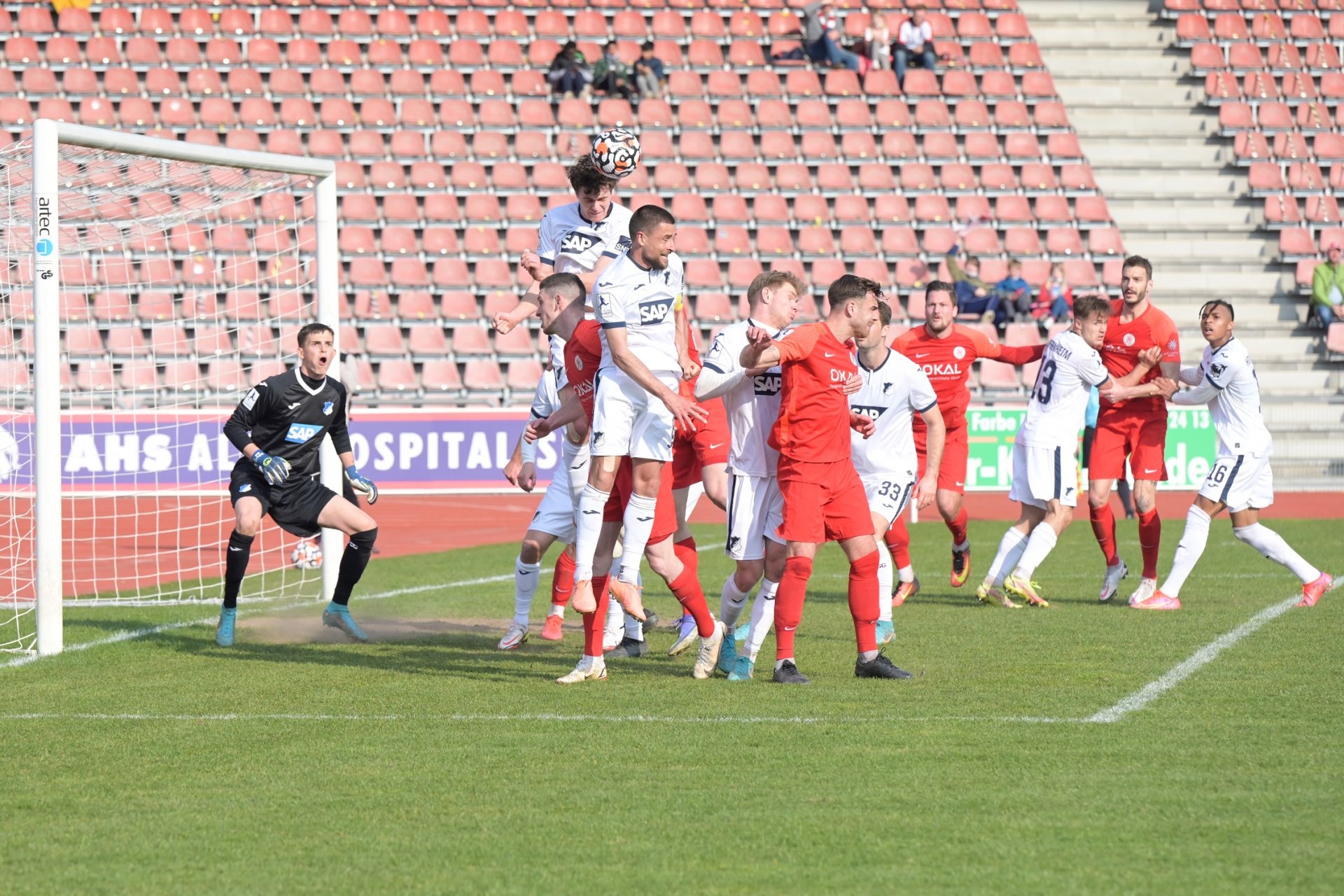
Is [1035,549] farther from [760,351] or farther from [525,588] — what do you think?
[760,351]

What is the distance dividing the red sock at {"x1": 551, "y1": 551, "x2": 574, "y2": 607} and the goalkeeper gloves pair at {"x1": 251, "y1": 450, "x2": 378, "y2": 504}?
1189 millimetres

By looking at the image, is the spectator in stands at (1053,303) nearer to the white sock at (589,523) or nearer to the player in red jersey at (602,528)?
the player in red jersey at (602,528)

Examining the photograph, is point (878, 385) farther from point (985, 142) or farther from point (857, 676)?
point (985, 142)

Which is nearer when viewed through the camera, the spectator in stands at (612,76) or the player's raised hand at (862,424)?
the player's raised hand at (862,424)

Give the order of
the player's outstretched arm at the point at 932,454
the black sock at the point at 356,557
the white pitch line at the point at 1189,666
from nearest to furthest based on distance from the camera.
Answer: the white pitch line at the point at 1189,666
the player's outstretched arm at the point at 932,454
the black sock at the point at 356,557

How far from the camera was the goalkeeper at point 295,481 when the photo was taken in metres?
9.56

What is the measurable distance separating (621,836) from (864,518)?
3.15 m

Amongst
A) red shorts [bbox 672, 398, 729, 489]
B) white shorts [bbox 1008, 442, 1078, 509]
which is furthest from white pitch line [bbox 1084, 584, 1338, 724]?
red shorts [bbox 672, 398, 729, 489]

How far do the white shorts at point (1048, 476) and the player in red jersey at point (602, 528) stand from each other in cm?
398

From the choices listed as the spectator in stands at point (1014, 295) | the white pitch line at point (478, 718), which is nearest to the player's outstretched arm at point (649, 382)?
the white pitch line at point (478, 718)

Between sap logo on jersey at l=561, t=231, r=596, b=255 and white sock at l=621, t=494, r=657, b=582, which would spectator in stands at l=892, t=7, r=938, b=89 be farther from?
white sock at l=621, t=494, r=657, b=582

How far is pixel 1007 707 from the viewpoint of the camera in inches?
277

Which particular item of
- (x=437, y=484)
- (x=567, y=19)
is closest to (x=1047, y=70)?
(x=567, y=19)

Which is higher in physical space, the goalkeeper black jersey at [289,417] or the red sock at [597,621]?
the goalkeeper black jersey at [289,417]
